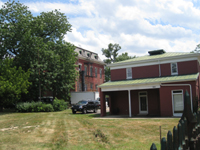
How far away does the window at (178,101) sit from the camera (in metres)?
19.7

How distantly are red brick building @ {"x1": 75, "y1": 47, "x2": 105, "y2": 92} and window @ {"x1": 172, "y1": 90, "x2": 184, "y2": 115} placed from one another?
78.1 feet

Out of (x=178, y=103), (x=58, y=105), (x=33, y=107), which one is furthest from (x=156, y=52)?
(x=33, y=107)

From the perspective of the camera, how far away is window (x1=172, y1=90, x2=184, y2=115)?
19734 mm

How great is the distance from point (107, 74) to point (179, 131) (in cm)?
6475

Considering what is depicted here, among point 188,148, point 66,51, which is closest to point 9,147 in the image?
point 188,148

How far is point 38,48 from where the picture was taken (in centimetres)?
3008

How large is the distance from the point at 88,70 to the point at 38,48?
54.2 ft

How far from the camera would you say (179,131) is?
414 centimetres

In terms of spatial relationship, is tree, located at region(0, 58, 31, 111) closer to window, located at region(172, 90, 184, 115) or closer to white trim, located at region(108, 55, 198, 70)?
white trim, located at region(108, 55, 198, 70)

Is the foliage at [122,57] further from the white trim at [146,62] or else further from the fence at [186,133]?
the fence at [186,133]

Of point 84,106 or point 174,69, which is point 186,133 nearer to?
point 174,69

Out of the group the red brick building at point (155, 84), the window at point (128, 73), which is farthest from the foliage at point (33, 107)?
the window at point (128, 73)

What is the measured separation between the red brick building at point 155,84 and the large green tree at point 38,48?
10438 millimetres

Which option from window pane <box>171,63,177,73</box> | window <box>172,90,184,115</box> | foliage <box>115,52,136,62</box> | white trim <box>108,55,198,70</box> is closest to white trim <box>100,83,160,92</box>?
window <box>172,90,184,115</box>
